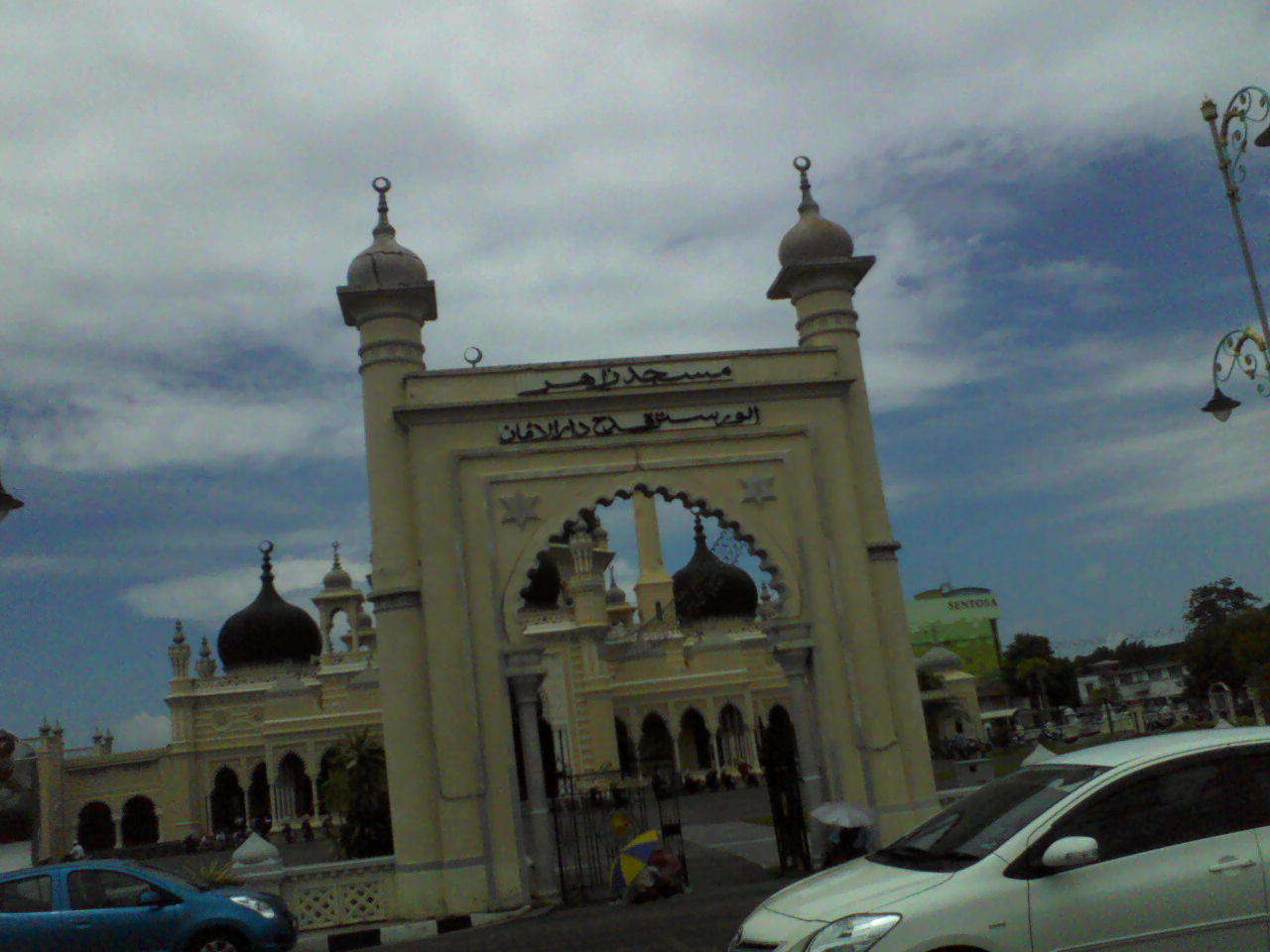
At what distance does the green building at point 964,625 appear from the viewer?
246 ft

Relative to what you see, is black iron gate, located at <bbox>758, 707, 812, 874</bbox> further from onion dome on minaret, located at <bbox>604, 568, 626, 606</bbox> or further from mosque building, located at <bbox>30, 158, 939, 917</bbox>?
onion dome on minaret, located at <bbox>604, 568, 626, 606</bbox>

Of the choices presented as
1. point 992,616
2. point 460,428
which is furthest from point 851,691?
point 992,616

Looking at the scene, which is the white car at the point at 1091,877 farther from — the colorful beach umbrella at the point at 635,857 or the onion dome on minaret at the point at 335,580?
the onion dome on minaret at the point at 335,580

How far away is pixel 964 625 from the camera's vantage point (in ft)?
252

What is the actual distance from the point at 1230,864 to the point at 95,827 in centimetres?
3598

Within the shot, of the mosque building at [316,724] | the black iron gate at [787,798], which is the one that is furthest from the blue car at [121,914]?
the mosque building at [316,724]

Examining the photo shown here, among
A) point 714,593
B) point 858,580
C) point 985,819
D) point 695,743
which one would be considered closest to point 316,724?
point 695,743

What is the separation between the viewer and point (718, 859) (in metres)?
14.5

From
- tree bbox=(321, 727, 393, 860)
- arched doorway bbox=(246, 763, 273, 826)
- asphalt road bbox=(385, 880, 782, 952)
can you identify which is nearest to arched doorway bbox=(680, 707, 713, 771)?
arched doorway bbox=(246, 763, 273, 826)

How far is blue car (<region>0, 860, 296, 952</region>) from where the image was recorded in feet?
26.8

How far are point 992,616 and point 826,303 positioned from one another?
227 feet

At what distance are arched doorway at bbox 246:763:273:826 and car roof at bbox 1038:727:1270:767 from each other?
31973 millimetres

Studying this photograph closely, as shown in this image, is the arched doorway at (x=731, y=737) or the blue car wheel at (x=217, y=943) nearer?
the blue car wheel at (x=217, y=943)

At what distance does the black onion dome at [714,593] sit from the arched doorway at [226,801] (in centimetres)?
1461
